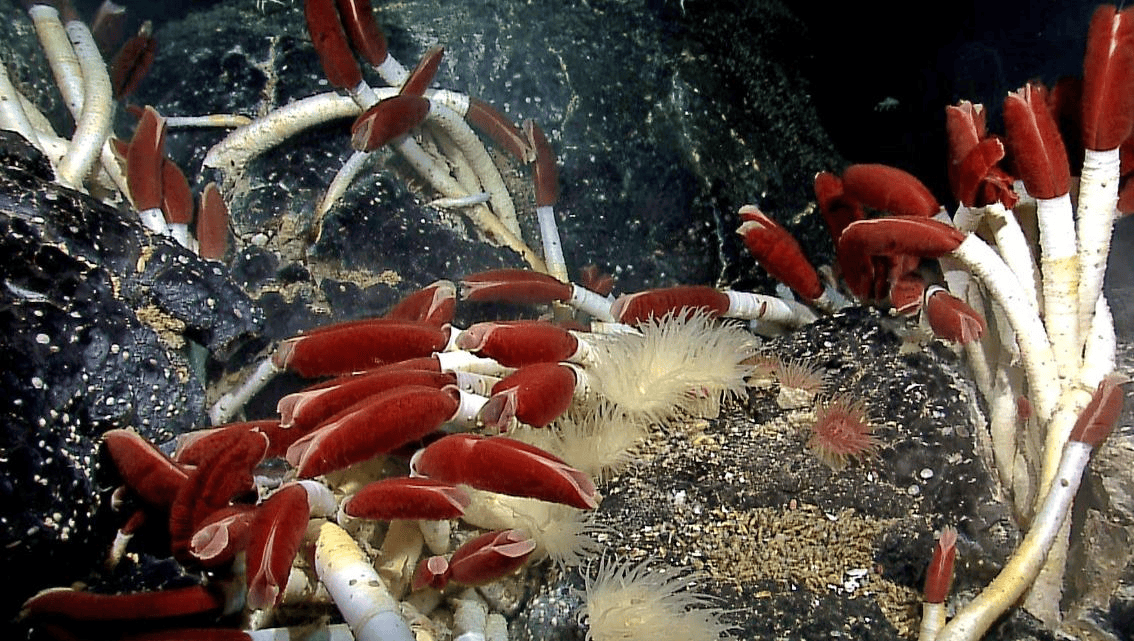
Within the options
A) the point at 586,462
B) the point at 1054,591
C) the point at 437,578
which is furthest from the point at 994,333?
the point at 437,578

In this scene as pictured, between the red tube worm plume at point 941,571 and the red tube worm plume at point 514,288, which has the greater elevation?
the red tube worm plume at point 514,288

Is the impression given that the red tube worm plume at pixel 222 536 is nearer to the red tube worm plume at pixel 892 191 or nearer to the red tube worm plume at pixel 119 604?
the red tube worm plume at pixel 119 604

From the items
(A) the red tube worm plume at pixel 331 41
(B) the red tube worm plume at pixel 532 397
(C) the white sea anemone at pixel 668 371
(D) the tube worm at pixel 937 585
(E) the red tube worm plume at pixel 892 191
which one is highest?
(A) the red tube worm plume at pixel 331 41

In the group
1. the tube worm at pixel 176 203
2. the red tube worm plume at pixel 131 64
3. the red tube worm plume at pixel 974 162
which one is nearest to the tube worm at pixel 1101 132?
the red tube worm plume at pixel 974 162

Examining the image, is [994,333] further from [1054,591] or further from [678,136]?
[678,136]

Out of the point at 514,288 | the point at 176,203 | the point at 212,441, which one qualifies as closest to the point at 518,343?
the point at 514,288

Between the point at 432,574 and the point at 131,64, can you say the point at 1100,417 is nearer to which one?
the point at 432,574

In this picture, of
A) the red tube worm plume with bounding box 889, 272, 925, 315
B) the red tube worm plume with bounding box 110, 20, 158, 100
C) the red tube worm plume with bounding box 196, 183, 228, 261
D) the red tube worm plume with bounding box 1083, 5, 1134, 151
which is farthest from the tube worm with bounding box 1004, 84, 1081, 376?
the red tube worm plume with bounding box 110, 20, 158, 100
